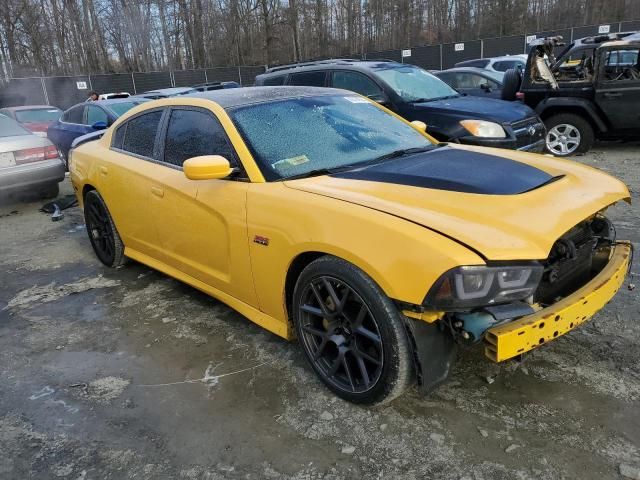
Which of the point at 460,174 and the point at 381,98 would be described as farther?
the point at 381,98

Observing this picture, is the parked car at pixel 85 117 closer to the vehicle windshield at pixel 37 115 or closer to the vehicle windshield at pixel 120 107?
the vehicle windshield at pixel 120 107

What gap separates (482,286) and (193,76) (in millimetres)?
25263

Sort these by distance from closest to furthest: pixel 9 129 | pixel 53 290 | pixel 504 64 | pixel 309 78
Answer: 1. pixel 53 290
2. pixel 9 129
3. pixel 309 78
4. pixel 504 64

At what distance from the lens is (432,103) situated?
7.02m

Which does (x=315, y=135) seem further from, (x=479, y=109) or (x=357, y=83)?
(x=357, y=83)

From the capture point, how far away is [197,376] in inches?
120

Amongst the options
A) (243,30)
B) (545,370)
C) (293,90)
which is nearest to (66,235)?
(293,90)

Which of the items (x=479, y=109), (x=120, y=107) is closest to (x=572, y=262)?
(x=479, y=109)

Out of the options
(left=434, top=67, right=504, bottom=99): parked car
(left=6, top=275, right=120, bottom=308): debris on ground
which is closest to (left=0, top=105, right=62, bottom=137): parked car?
(left=6, top=275, right=120, bottom=308): debris on ground

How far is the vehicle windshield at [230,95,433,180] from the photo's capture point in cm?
309

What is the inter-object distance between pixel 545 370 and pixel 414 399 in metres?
0.75

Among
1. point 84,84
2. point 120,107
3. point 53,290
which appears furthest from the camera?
point 84,84

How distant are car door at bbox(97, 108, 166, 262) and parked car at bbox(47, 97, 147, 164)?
5457mm

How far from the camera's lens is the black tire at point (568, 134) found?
27.8 feet
